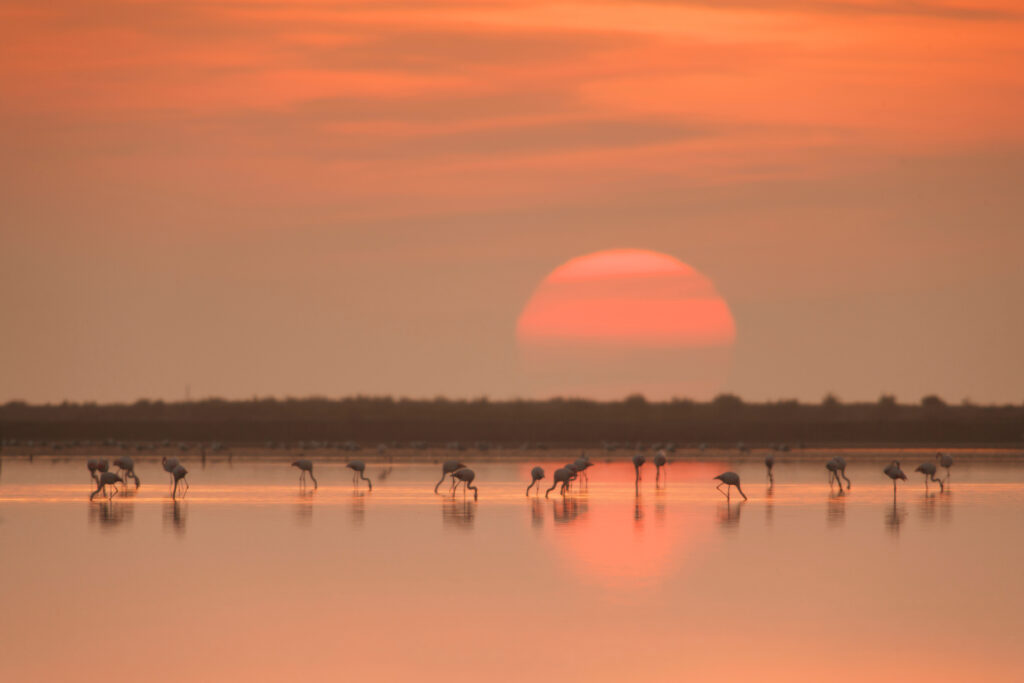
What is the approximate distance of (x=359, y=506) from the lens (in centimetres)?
3250

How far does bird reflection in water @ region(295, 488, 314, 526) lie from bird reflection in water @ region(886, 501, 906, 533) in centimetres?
1155

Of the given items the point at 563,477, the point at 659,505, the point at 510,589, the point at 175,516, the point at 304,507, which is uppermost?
the point at 563,477

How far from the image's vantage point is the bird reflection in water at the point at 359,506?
94.9 ft

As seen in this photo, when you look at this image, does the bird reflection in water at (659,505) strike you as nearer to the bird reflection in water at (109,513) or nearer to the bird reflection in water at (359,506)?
the bird reflection in water at (359,506)

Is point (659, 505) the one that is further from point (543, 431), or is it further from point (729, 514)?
point (543, 431)

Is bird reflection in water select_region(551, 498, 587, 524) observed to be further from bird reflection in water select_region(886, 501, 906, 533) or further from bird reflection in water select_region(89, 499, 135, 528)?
bird reflection in water select_region(89, 499, 135, 528)

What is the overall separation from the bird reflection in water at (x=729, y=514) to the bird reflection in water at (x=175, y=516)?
34.9 ft

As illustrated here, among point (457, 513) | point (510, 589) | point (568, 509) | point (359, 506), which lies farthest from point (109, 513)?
point (510, 589)

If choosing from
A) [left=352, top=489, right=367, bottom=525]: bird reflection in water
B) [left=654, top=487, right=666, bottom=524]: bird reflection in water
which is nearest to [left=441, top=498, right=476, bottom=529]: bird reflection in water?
[left=352, top=489, right=367, bottom=525]: bird reflection in water

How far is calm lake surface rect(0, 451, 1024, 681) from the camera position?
1418 centimetres

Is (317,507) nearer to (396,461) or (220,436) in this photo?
(396,461)

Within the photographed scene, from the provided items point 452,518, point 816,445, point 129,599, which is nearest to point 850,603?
point 129,599

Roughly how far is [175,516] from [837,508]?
48.3 ft

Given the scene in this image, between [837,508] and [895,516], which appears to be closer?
[895,516]
